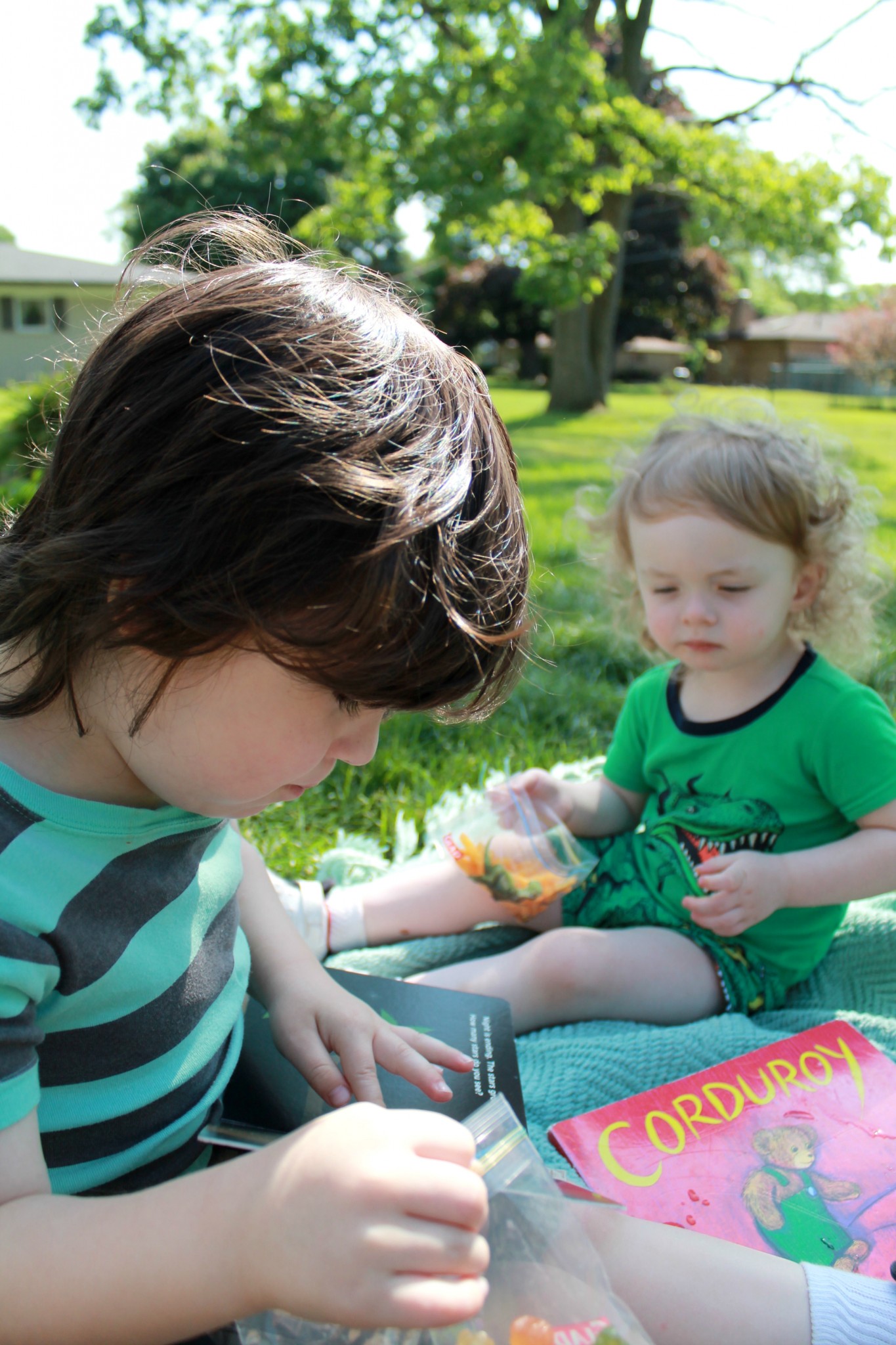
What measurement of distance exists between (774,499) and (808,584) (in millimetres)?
196

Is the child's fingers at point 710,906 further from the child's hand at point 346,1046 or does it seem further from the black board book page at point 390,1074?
the child's hand at point 346,1046

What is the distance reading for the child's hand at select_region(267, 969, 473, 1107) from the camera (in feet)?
3.15

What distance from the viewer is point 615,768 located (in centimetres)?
195

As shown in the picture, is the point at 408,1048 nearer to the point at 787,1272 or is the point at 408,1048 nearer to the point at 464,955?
the point at 787,1272

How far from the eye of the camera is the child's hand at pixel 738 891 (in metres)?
1.50

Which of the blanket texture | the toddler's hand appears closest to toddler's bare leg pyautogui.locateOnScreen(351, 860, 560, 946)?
the blanket texture

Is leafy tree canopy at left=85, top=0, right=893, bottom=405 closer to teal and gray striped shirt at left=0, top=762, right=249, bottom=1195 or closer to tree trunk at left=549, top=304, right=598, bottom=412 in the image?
tree trunk at left=549, top=304, right=598, bottom=412

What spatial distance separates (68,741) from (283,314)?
0.40 meters

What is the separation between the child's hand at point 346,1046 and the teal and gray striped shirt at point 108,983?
81mm

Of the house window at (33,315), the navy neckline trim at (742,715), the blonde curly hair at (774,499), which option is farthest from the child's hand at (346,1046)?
the house window at (33,315)

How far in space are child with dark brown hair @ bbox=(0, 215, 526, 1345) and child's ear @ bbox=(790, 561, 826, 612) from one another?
40.6 inches

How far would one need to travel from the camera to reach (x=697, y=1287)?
90 centimetres

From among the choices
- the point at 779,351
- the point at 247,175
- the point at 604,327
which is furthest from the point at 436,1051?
the point at 779,351

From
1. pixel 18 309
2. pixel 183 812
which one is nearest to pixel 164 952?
pixel 183 812
